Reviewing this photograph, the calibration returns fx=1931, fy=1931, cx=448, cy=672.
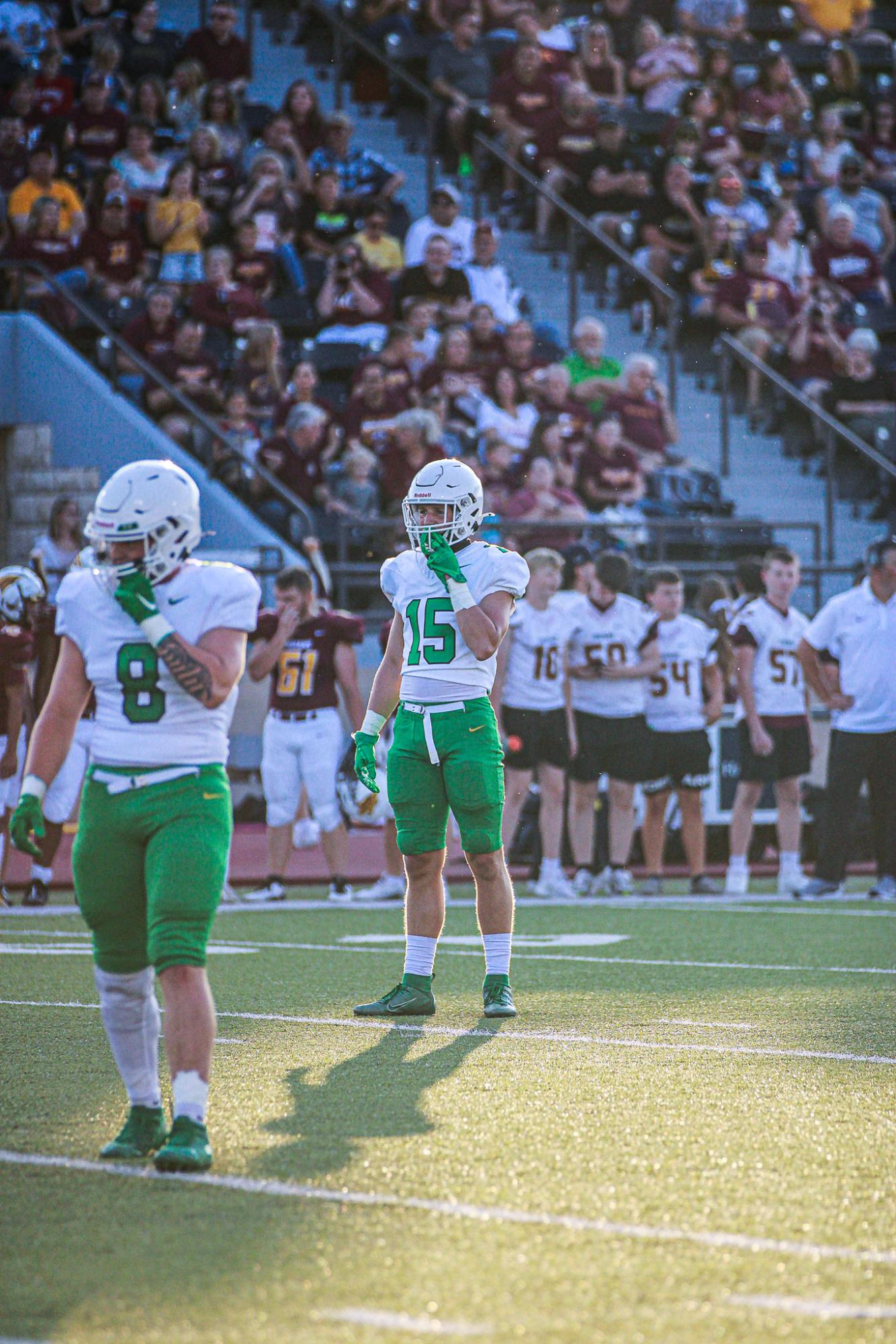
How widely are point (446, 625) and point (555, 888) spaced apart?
17.0 feet

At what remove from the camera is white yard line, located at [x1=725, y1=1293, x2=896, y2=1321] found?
325 centimetres

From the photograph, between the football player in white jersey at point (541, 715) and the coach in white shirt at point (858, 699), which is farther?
the football player in white jersey at point (541, 715)

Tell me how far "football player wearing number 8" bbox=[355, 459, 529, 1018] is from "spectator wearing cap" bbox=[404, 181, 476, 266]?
10.3 m

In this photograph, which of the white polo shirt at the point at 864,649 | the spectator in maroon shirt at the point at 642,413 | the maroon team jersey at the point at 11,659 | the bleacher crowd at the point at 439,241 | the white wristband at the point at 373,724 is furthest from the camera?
the spectator in maroon shirt at the point at 642,413

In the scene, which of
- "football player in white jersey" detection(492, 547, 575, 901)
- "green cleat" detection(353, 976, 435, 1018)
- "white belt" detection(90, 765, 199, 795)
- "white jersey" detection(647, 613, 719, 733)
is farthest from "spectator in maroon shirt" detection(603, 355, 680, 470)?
"white belt" detection(90, 765, 199, 795)

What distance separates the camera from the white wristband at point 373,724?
22.6 feet

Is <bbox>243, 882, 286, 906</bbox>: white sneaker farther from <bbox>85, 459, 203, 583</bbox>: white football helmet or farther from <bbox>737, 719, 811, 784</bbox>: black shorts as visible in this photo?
<bbox>85, 459, 203, 583</bbox>: white football helmet

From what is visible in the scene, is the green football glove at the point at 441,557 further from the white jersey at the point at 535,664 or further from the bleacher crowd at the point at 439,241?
the bleacher crowd at the point at 439,241

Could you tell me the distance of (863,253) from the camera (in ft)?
62.2

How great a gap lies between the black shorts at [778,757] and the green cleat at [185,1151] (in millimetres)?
8091

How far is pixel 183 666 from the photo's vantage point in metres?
4.43

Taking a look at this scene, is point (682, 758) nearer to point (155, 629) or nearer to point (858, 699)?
point (858, 699)

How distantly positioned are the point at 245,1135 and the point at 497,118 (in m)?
15.2

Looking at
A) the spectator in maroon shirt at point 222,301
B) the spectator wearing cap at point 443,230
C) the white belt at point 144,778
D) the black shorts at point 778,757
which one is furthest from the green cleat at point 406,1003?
the spectator wearing cap at point 443,230
